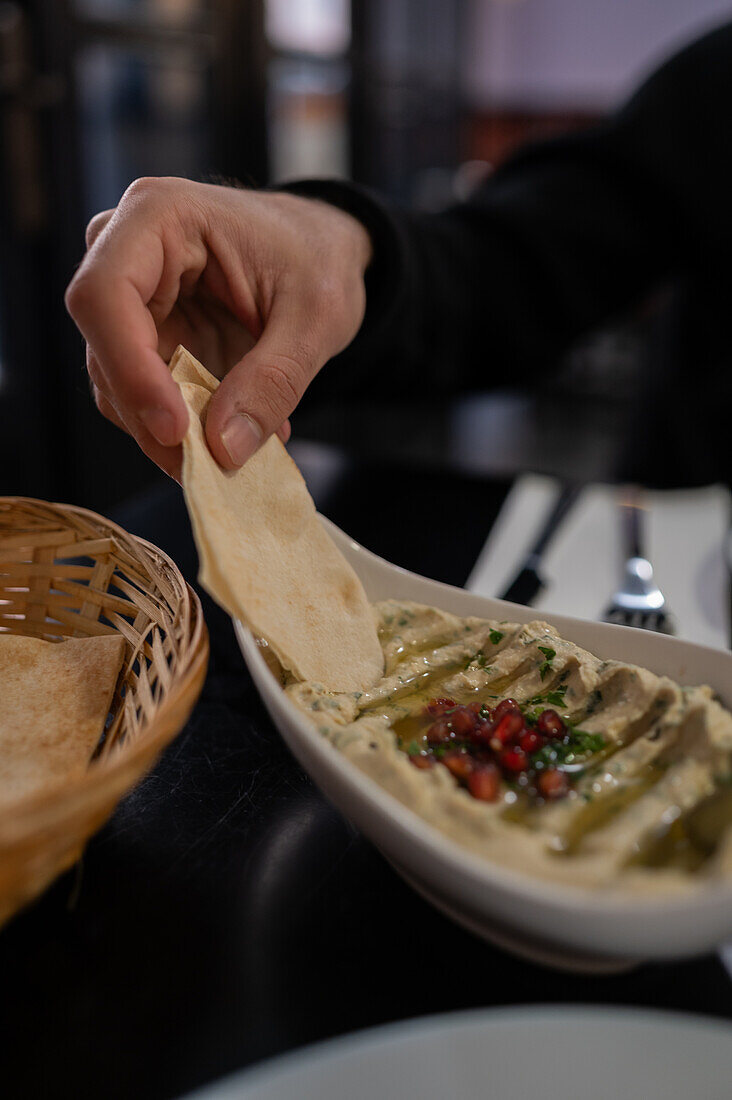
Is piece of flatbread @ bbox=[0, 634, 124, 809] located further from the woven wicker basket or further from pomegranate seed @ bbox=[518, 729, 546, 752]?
pomegranate seed @ bbox=[518, 729, 546, 752]

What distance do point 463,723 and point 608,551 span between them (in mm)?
738

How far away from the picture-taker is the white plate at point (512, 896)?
51 centimetres

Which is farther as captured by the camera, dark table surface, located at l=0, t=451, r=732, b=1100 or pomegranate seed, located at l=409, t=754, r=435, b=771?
pomegranate seed, located at l=409, t=754, r=435, b=771

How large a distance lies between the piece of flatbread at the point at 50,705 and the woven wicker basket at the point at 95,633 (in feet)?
0.05

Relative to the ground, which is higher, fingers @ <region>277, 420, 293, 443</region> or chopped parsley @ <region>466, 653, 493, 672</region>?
fingers @ <region>277, 420, 293, 443</region>

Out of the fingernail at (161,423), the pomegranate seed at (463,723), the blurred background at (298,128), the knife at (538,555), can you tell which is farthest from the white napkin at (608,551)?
the fingernail at (161,423)

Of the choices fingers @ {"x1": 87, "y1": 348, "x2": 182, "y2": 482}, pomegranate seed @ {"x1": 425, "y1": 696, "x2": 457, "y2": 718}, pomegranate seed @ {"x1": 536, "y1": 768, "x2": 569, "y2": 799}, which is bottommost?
pomegranate seed @ {"x1": 425, "y1": 696, "x2": 457, "y2": 718}

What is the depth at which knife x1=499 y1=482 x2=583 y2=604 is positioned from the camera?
1211mm

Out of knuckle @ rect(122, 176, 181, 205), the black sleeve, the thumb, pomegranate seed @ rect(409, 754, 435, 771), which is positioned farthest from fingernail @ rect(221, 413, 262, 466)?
the black sleeve

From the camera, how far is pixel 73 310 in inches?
30.9

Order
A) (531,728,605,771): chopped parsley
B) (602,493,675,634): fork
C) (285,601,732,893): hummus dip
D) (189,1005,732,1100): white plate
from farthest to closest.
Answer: (602,493,675,634): fork
(531,728,605,771): chopped parsley
(285,601,732,893): hummus dip
(189,1005,732,1100): white plate

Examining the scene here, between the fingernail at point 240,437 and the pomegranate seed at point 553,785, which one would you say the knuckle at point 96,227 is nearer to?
the fingernail at point 240,437

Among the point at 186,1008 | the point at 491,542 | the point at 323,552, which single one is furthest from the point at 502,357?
the point at 186,1008

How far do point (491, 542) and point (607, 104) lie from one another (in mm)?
5871
